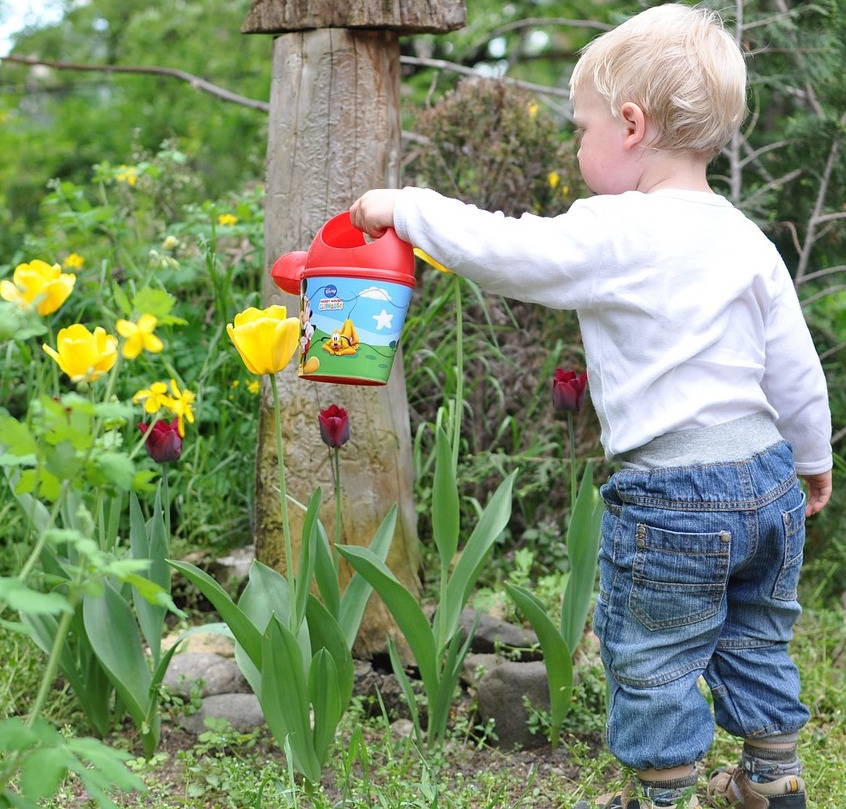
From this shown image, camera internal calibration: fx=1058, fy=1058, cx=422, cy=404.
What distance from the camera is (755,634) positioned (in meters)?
1.93

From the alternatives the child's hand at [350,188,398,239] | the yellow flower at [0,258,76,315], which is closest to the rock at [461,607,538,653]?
the child's hand at [350,188,398,239]

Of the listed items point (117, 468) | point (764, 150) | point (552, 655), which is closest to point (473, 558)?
point (552, 655)

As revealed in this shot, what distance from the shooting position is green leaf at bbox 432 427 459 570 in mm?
2084

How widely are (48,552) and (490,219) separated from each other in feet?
3.68

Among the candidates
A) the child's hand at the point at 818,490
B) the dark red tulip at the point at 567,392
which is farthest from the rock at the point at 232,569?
the child's hand at the point at 818,490

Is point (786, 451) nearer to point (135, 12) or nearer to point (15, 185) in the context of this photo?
point (15, 185)

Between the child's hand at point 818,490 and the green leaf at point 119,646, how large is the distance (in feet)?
4.47

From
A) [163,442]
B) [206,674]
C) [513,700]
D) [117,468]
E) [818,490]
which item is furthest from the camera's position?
[206,674]

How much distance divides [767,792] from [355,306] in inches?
45.7

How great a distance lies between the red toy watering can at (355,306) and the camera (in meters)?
1.74

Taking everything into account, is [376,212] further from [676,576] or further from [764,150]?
[764,150]

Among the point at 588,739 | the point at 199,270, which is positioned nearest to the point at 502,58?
the point at 199,270

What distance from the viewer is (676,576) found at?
5.73 ft

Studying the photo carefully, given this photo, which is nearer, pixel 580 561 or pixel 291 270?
pixel 291 270
